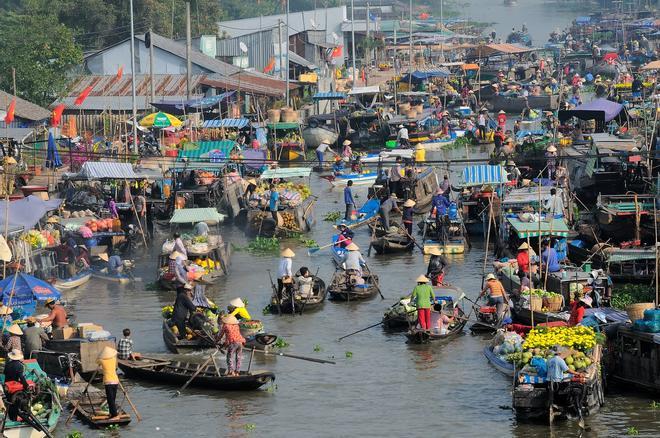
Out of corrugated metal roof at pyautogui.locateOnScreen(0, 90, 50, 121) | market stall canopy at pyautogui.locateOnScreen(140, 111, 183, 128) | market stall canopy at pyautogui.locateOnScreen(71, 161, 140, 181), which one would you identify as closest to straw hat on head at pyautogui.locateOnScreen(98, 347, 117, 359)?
market stall canopy at pyautogui.locateOnScreen(71, 161, 140, 181)

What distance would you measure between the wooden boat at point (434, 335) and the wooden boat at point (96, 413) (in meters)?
6.27

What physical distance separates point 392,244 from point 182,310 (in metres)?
10.7

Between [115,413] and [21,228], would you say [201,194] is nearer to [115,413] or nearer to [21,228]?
[21,228]

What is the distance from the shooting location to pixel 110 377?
1942 cm

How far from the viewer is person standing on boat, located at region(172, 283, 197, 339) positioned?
24047mm

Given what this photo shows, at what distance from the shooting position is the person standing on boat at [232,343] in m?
21.4

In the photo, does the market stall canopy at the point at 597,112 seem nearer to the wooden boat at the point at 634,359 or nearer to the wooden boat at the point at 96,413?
the wooden boat at the point at 634,359

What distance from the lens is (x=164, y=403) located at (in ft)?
70.5

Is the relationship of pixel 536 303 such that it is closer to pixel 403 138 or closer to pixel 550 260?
pixel 550 260

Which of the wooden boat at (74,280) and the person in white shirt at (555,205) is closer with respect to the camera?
the wooden boat at (74,280)

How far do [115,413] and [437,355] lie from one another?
6.62m

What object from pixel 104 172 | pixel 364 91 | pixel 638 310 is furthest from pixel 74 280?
pixel 364 91

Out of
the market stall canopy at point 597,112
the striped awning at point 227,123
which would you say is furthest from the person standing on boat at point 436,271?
the striped awning at point 227,123

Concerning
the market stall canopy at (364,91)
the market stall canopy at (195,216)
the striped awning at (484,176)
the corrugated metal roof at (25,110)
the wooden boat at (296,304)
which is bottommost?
the wooden boat at (296,304)
